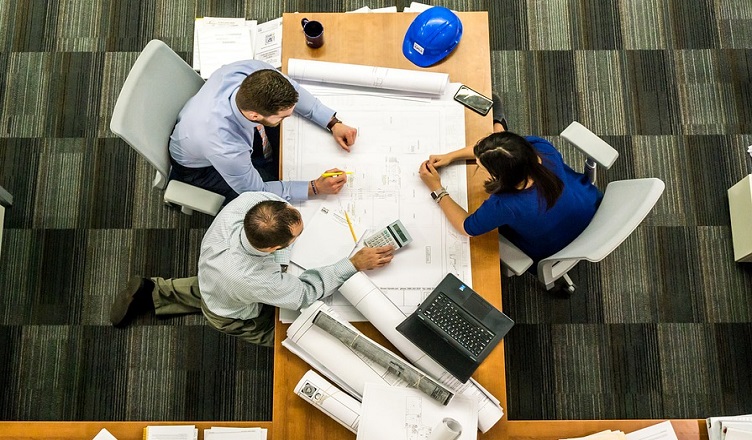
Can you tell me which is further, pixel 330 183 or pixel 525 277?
pixel 525 277

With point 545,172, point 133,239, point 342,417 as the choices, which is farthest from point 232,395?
point 545,172

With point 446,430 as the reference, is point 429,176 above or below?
above

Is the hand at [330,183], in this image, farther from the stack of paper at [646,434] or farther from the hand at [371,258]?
the stack of paper at [646,434]

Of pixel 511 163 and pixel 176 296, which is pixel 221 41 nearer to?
pixel 176 296

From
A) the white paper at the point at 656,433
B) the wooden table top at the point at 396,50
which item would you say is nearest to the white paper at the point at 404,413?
the wooden table top at the point at 396,50

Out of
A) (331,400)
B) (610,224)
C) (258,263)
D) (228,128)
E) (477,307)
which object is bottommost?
(331,400)

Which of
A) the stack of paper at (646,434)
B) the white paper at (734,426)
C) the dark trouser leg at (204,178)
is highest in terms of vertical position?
the dark trouser leg at (204,178)

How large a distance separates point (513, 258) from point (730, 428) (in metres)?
0.76

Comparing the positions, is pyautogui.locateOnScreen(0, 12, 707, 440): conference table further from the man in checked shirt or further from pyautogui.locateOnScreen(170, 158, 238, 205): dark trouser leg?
pyautogui.locateOnScreen(170, 158, 238, 205): dark trouser leg

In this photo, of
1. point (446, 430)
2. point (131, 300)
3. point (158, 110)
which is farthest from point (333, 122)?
point (131, 300)

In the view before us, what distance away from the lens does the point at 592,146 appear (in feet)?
6.31

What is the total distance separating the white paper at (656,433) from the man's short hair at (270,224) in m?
1.17

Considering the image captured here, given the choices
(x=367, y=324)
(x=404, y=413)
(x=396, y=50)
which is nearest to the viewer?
(x=404, y=413)

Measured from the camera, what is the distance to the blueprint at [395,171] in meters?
1.70
